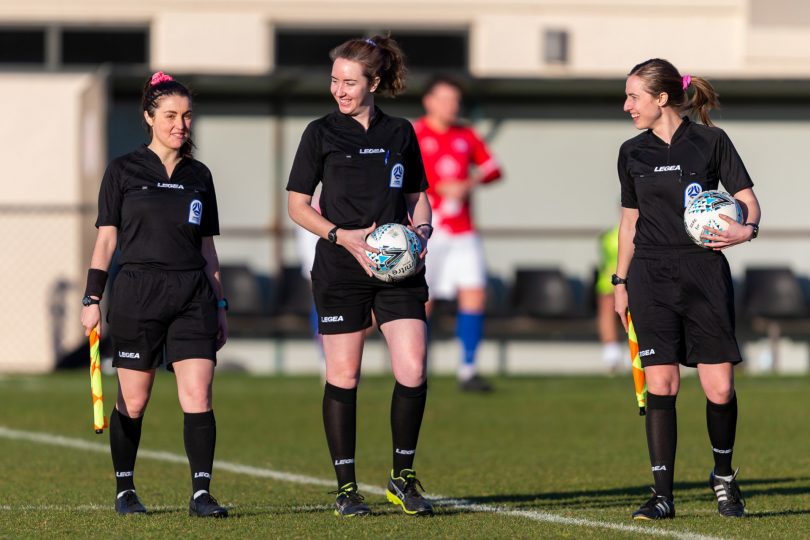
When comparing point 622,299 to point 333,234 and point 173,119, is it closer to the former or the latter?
point 333,234

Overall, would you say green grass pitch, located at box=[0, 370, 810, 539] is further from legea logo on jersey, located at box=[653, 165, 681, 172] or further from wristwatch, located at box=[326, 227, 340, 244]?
legea logo on jersey, located at box=[653, 165, 681, 172]

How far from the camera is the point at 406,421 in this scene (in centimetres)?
702

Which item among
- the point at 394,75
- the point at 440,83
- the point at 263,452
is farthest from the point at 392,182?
the point at 440,83

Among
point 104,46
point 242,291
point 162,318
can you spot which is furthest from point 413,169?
point 104,46

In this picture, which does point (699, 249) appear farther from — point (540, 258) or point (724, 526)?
point (540, 258)

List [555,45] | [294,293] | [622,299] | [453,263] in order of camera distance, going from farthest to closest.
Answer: [555,45] → [294,293] → [453,263] → [622,299]

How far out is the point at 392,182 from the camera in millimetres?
6984

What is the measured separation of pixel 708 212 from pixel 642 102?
2.06ft

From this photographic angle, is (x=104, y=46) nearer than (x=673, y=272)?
No

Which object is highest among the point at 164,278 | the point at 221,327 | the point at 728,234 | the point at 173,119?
the point at 173,119

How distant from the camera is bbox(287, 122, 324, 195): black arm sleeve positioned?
699 cm

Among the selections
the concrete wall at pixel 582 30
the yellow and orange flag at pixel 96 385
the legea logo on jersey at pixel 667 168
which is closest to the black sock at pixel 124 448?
the yellow and orange flag at pixel 96 385

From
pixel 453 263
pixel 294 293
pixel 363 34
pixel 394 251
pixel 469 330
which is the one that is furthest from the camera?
pixel 363 34

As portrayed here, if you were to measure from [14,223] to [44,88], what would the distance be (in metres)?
1.63
